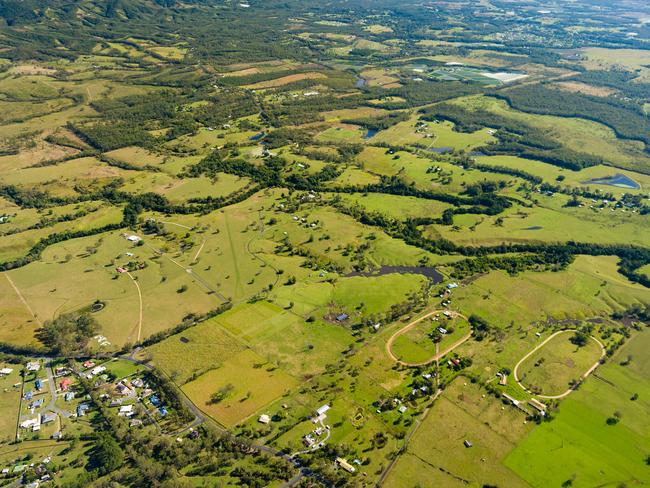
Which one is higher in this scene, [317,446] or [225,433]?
[225,433]

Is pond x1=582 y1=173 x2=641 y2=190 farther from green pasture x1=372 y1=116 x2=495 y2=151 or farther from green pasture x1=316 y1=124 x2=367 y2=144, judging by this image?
green pasture x1=316 y1=124 x2=367 y2=144

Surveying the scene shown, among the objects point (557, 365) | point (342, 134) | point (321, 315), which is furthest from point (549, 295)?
point (342, 134)

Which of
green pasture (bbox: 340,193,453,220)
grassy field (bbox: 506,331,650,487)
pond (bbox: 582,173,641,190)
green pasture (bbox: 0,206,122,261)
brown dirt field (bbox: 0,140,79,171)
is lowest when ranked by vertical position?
grassy field (bbox: 506,331,650,487)

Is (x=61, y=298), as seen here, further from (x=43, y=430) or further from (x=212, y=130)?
(x=212, y=130)

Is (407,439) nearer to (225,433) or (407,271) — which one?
(225,433)

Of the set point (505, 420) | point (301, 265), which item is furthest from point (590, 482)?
point (301, 265)

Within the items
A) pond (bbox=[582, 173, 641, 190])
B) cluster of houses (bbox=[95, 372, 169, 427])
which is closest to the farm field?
cluster of houses (bbox=[95, 372, 169, 427])

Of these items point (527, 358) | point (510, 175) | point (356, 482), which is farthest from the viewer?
point (510, 175)
